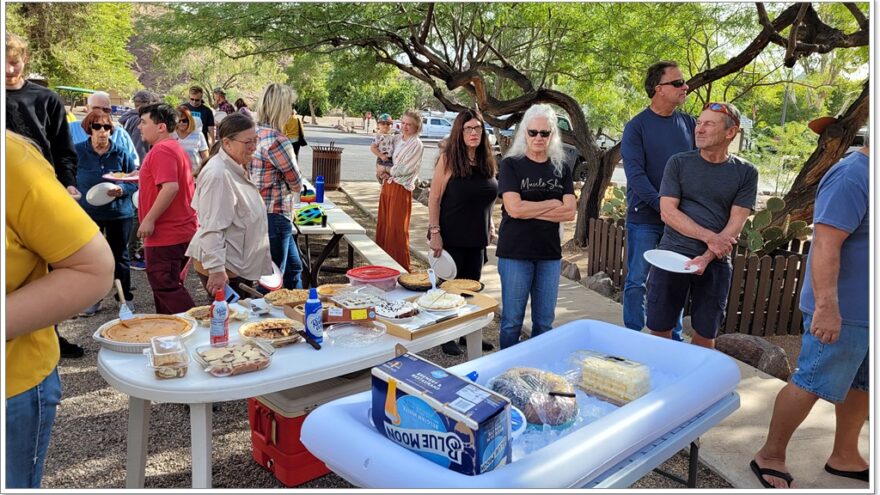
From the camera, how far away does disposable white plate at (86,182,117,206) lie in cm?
495

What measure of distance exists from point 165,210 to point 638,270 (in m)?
3.13

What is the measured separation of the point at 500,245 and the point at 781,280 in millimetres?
Answer: 2982

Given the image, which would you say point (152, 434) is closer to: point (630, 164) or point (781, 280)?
point (630, 164)

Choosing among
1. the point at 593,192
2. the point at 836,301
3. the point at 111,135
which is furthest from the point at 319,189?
the point at 836,301

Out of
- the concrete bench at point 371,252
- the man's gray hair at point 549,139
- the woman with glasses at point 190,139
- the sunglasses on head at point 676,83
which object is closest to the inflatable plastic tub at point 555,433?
the man's gray hair at point 549,139

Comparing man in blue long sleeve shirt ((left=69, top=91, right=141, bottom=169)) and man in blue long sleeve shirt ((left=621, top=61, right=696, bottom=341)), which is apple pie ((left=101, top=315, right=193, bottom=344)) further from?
man in blue long sleeve shirt ((left=69, top=91, right=141, bottom=169))

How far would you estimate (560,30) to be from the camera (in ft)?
30.2

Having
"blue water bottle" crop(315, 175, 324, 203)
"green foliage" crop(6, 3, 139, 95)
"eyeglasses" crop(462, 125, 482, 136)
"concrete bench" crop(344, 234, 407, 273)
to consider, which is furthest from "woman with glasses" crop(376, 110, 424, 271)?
"green foliage" crop(6, 3, 139, 95)

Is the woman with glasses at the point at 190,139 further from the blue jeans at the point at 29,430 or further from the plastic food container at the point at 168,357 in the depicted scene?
the blue jeans at the point at 29,430

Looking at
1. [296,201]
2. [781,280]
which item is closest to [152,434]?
[296,201]

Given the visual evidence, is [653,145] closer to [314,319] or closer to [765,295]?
[765,295]

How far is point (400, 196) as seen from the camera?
6.40m

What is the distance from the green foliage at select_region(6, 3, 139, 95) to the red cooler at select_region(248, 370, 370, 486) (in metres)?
25.6

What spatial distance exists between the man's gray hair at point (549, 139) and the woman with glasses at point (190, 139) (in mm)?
4240
